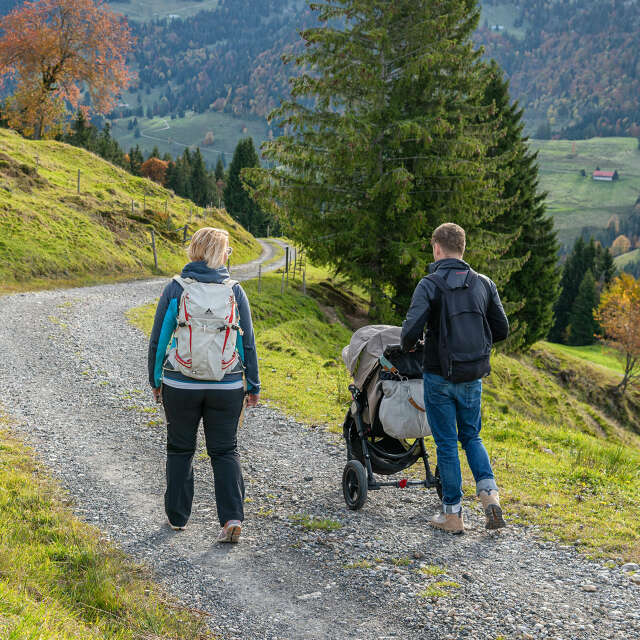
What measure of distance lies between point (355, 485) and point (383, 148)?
15570 mm

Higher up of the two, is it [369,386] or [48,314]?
[369,386]

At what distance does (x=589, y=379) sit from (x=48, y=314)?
121ft

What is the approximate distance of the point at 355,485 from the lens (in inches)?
241

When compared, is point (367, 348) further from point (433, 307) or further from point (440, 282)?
point (440, 282)

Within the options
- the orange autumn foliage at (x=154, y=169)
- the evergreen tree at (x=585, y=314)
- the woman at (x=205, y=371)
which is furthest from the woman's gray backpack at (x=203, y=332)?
the orange autumn foliage at (x=154, y=169)

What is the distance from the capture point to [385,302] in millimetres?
20109

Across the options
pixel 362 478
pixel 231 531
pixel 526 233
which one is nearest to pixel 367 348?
pixel 362 478

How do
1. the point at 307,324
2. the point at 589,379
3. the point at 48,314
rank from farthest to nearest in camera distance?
1. the point at 589,379
2. the point at 307,324
3. the point at 48,314

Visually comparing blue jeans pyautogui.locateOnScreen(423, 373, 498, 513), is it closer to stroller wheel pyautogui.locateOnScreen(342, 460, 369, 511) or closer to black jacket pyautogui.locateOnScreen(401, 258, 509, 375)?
black jacket pyautogui.locateOnScreen(401, 258, 509, 375)

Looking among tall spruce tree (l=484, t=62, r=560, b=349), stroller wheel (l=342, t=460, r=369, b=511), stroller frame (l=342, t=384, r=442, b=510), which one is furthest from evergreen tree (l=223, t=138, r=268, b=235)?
stroller wheel (l=342, t=460, r=369, b=511)

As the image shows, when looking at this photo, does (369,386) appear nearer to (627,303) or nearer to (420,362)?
(420,362)

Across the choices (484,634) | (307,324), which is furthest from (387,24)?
(484,634)

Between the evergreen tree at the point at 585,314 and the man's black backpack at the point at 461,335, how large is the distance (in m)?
73.9

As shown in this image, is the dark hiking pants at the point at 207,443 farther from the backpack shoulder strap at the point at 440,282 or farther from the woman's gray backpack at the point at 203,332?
the backpack shoulder strap at the point at 440,282
